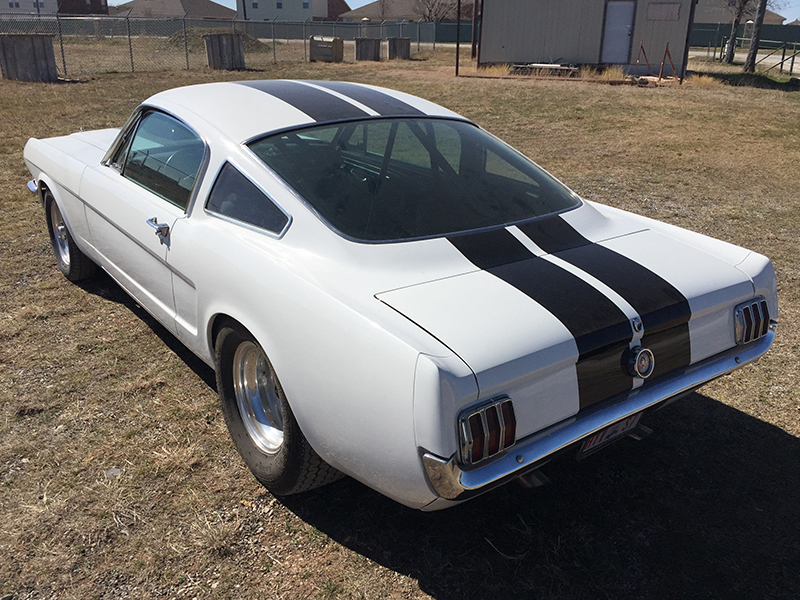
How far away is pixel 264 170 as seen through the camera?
267 cm

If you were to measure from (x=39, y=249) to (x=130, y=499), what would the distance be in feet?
11.7

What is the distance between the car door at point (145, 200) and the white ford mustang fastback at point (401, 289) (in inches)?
0.7

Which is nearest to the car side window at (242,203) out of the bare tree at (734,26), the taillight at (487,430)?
the taillight at (487,430)

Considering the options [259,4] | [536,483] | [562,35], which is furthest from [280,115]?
[259,4]

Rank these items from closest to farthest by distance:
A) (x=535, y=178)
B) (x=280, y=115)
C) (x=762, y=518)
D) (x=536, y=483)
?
1. (x=536, y=483)
2. (x=762, y=518)
3. (x=280, y=115)
4. (x=535, y=178)

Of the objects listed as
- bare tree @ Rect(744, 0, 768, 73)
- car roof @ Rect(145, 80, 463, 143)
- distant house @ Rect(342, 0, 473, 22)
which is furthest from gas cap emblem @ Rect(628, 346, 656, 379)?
distant house @ Rect(342, 0, 473, 22)

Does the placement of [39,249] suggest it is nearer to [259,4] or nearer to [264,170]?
[264,170]

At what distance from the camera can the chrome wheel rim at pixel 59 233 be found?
4.65m

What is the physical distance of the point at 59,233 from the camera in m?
4.76

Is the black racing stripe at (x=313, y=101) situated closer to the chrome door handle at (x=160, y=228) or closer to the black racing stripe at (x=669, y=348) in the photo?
the chrome door handle at (x=160, y=228)

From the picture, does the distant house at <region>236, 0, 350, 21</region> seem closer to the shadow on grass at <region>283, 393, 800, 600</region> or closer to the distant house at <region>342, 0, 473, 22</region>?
the distant house at <region>342, 0, 473, 22</region>

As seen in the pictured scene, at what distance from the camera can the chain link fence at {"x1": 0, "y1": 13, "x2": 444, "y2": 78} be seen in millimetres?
21156

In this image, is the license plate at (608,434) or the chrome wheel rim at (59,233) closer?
the license plate at (608,434)

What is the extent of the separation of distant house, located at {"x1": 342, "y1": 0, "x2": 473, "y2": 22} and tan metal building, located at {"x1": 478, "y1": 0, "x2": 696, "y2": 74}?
130 ft
